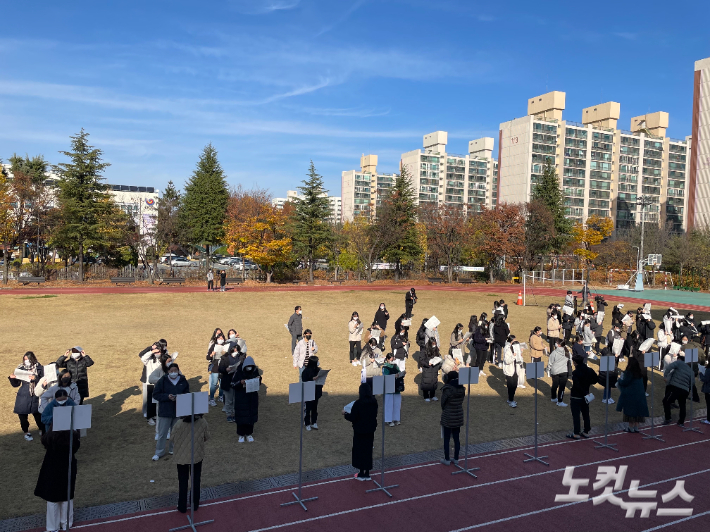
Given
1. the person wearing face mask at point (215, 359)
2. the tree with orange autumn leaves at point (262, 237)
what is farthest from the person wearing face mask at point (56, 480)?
the tree with orange autumn leaves at point (262, 237)

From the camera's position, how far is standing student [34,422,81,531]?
21.5 feet

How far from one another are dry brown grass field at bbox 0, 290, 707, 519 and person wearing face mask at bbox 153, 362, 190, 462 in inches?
23.3

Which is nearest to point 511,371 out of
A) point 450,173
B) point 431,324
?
point 431,324

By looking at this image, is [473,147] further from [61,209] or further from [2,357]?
[2,357]

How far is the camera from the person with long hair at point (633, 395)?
1071 centimetres

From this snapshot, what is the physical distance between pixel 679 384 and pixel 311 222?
37.3 m

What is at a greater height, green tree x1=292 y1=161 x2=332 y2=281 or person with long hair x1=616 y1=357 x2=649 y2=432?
green tree x1=292 y1=161 x2=332 y2=281

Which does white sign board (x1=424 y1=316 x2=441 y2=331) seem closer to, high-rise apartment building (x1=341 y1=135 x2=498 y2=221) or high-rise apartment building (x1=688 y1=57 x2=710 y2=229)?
high-rise apartment building (x1=688 y1=57 x2=710 y2=229)

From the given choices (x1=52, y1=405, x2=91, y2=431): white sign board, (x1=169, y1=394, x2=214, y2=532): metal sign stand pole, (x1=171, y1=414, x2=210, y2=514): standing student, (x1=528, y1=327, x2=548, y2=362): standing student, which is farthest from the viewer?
(x1=528, y1=327, x2=548, y2=362): standing student

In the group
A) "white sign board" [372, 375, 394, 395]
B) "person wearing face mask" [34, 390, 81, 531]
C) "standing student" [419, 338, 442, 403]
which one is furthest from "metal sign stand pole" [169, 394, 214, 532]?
"standing student" [419, 338, 442, 403]

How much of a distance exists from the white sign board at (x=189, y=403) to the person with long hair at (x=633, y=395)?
28.2ft

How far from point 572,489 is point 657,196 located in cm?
12452

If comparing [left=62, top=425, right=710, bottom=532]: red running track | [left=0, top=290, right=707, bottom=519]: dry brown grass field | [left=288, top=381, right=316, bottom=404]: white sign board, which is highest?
[left=288, top=381, right=316, bottom=404]: white sign board

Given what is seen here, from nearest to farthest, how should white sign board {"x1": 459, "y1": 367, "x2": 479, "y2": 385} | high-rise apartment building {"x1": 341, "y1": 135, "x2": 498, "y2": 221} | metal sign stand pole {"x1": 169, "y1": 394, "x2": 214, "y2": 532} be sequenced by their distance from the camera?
metal sign stand pole {"x1": 169, "y1": 394, "x2": 214, "y2": 532} < white sign board {"x1": 459, "y1": 367, "x2": 479, "y2": 385} < high-rise apartment building {"x1": 341, "y1": 135, "x2": 498, "y2": 221}
